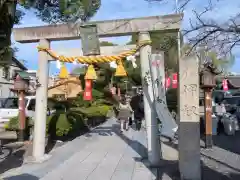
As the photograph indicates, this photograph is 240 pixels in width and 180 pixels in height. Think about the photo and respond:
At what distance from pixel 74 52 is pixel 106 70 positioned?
26.2 metres

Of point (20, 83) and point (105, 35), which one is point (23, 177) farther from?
point (20, 83)

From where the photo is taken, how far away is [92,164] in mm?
9469

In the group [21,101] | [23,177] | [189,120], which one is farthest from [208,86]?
[21,101]

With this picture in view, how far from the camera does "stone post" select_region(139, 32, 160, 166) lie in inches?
368

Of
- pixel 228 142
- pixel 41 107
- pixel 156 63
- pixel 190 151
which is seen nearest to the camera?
pixel 190 151

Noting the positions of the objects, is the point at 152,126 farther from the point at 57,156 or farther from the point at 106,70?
the point at 106,70

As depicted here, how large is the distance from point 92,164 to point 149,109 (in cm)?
227

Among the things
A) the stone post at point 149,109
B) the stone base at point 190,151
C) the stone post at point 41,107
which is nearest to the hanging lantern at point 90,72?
the stone post at point 41,107

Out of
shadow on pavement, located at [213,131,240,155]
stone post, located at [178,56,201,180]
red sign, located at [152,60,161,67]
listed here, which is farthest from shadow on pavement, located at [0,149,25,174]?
shadow on pavement, located at [213,131,240,155]

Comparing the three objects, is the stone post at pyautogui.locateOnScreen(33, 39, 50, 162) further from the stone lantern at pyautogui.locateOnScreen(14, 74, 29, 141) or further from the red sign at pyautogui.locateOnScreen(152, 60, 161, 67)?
the stone lantern at pyautogui.locateOnScreen(14, 74, 29, 141)

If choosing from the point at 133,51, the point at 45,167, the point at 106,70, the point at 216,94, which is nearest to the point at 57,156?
the point at 45,167

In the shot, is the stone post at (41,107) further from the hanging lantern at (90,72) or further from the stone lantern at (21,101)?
the stone lantern at (21,101)

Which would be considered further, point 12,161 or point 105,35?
point 12,161

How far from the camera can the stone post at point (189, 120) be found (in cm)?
761
